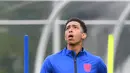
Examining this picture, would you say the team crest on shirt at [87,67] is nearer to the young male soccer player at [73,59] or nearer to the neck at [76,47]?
the young male soccer player at [73,59]

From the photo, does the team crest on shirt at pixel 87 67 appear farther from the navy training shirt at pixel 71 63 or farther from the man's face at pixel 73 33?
the man's face at pixel 73 33

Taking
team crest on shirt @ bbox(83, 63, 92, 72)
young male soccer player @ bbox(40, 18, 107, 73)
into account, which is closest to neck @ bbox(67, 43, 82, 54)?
young male soccer player @ bbox(40, 18, 107, 73)

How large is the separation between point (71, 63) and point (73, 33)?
21 cm

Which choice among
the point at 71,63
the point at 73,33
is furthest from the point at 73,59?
the point at 73,33

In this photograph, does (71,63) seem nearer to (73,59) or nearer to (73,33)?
(73,59)

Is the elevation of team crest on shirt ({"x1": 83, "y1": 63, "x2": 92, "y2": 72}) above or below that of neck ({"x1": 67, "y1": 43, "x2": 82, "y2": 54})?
below

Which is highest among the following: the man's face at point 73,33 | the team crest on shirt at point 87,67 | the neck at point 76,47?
the man's face at point 73,33

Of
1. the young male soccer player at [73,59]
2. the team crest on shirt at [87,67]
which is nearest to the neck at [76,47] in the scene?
the young male soccer player at [73,59]

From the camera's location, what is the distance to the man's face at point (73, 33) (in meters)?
2.89

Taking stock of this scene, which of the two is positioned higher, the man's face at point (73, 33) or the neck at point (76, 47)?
the man's face at point (73, 33)

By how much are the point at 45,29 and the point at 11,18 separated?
0.53 meters

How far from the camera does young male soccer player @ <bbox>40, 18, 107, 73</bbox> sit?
2906 mm

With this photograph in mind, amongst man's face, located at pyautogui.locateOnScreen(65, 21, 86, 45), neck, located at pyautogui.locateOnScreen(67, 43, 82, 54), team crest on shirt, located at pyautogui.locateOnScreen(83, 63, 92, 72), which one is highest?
man's face, located at pyautogui.locateOnScreen(65, 21, 86, 45)

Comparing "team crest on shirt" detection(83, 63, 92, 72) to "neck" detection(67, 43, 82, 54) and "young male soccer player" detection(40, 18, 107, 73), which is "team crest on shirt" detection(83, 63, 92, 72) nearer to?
"young male soccer player" detection(40, 18, 107, 73)
